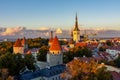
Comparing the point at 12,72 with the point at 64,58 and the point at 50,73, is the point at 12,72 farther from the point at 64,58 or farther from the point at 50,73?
the point at 64,58

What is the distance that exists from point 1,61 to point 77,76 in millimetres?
13127

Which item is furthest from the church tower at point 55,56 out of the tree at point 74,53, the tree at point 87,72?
the tree at point 87,72

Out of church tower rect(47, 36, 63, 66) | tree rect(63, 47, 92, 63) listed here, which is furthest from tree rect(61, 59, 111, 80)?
tree rect(63, 47, 92, 63)

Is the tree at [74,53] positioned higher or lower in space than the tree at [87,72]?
lower

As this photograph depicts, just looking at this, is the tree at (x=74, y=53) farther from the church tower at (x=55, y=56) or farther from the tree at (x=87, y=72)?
the tree at (x=87, y=72)

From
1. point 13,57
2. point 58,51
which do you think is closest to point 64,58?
point 58,51

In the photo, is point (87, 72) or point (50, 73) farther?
point (50, 73)

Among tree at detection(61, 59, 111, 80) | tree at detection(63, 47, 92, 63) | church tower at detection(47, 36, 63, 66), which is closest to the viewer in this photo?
tree at detection(61, 59, 111, 80)

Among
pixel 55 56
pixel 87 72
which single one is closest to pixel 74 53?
pixel 55 56

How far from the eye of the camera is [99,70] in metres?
28.2

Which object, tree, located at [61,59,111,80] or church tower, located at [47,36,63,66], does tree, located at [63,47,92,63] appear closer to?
church tower, located at [47,36,63,66]

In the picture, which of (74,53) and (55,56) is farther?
(74,53)

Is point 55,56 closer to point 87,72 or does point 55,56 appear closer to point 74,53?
point 74,53

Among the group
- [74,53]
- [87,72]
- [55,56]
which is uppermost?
[87,72]
